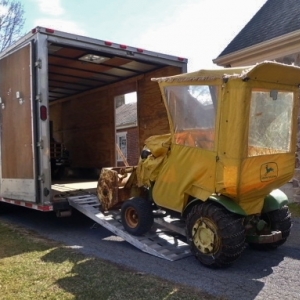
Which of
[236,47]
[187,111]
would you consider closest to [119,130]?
[236,47]

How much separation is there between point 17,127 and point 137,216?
2747mm

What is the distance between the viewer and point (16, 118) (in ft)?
22.5

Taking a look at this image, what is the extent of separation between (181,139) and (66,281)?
2324mm

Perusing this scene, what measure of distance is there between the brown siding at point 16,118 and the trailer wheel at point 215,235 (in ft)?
9.88

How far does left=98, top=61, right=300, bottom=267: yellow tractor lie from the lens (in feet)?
15.0

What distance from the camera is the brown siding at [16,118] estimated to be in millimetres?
6434

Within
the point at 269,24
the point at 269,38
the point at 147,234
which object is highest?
the point at 269,24

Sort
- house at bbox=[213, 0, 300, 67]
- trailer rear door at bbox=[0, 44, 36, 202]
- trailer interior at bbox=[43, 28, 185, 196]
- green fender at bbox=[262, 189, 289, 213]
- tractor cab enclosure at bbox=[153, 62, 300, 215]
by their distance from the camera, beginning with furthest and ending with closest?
house at bbox=[213, 0, 300, 67], trailer interior at bbox=[43, 28, 185, 196], trailer rear door at bbox=[0, 44, 36, 202], green fender at bbox=[262, 189, 289, 213], tractor cab enclosure at bbox=[153, 62, 300, 215]

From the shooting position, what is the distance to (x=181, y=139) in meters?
5.28

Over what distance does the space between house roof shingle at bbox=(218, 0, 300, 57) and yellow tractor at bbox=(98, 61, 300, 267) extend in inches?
232

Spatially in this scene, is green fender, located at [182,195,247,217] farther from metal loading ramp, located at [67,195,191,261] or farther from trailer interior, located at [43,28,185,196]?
trailer interior, located at [43,28,185,196]

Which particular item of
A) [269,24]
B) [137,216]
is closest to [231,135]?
[137,216]

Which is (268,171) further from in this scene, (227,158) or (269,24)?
(269,24)

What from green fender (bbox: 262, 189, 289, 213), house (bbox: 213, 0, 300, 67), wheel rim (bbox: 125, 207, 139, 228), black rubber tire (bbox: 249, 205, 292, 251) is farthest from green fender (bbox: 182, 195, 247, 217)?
house (bbox: 213, 0, 300, 67)
